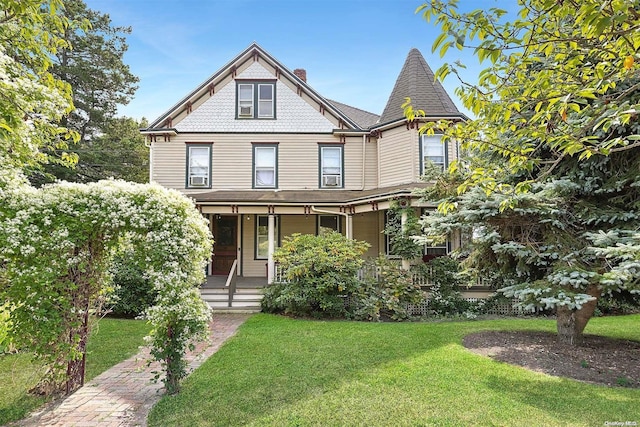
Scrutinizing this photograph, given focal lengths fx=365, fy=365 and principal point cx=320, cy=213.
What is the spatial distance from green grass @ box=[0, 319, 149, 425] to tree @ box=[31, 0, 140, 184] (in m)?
16.7

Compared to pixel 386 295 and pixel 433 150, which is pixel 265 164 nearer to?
pixel 433 150

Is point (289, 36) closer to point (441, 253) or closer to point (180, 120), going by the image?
point (180, 120)

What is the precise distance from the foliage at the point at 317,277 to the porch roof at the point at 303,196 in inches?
93.2

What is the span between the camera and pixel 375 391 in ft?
15.0

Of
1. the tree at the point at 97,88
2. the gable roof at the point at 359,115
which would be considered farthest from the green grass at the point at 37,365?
the tree at the point at 97,88

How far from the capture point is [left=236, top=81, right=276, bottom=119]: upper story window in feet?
49.3

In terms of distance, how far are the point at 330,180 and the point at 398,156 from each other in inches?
114

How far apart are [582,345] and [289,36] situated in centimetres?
917

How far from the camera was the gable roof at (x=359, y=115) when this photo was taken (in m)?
16.6

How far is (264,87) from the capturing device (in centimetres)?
1511

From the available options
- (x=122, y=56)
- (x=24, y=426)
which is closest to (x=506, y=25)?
(x=24, y=426)

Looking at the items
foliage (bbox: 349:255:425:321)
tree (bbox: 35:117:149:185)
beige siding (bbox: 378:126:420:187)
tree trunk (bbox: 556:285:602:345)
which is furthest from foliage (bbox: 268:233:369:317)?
tree (bbox: 35:117:149:185)

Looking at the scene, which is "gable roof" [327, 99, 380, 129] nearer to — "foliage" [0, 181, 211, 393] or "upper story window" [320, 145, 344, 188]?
"upper story window" [320, 145, 344, 188]

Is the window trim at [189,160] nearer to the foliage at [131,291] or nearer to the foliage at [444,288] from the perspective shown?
the foliage at [131,291]
